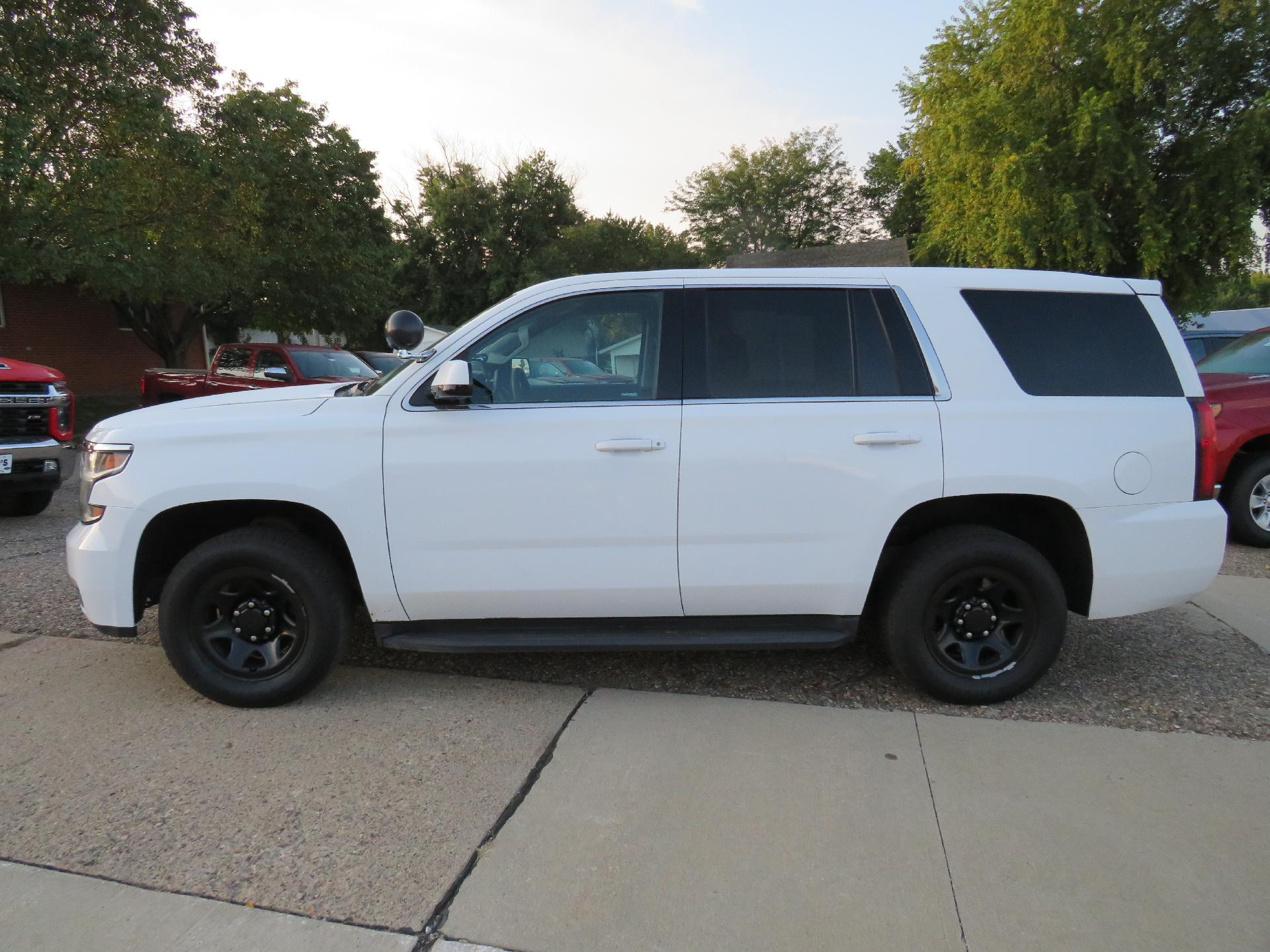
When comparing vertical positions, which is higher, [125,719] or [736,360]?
[736,360]

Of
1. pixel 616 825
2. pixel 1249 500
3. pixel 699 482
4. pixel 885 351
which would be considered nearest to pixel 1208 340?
pixel 1249 500

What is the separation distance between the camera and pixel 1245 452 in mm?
6727

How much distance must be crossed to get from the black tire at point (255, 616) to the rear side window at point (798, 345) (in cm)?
175

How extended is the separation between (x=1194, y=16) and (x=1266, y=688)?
17.9 metres

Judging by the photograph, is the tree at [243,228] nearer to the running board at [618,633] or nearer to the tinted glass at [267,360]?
the tinted glass at [267,360]

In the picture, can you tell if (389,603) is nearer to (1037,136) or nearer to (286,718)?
(286,718)

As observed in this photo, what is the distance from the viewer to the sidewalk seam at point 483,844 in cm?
227

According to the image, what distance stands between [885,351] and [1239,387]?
4.98 meters

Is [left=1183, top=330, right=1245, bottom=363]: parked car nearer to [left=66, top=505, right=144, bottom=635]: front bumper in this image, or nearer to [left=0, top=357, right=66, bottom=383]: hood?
[left=66, top=505, right=144, bottom=635]: front bumper

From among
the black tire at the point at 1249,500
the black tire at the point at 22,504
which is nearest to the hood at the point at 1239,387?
the black tire at the point at 1249,500

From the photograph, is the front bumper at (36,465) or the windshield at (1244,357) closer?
the front bumper at (36,465)

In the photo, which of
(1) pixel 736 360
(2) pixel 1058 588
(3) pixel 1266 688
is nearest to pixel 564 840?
(1) pixel 736 360

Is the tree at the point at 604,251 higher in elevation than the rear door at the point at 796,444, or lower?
higher

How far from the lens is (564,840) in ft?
8.80
